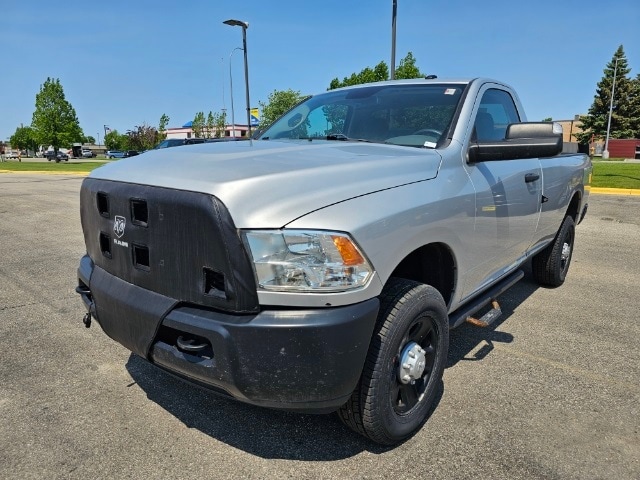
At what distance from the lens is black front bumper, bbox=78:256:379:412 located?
1.80m

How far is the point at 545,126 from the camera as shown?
281 cm

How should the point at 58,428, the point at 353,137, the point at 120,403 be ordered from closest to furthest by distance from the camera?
1. the point at 58,428
2. the point at 120,403
3. the point at 353,137

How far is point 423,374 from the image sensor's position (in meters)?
2.50

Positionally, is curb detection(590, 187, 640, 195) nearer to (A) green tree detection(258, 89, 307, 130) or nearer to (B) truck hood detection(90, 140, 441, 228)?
(B) truck hood detection(90, 140, 441, 228)

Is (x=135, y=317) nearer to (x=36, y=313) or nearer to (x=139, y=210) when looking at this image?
(x=139, y=210)

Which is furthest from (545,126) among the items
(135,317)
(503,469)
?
(135,317)

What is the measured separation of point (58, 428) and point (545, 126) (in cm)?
313

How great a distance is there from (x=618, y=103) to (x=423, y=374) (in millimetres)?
64350

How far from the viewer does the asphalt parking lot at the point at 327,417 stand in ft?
7.26

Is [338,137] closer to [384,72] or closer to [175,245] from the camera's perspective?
[175,245]

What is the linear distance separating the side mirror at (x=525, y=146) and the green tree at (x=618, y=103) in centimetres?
5886

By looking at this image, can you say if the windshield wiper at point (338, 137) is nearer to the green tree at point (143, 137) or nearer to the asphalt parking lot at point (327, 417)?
the asphalt parking lot at point (327, 417)

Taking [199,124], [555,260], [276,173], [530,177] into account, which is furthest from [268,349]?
[199,124]

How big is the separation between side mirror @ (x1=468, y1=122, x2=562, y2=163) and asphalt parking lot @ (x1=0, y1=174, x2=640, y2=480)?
4.50ft
